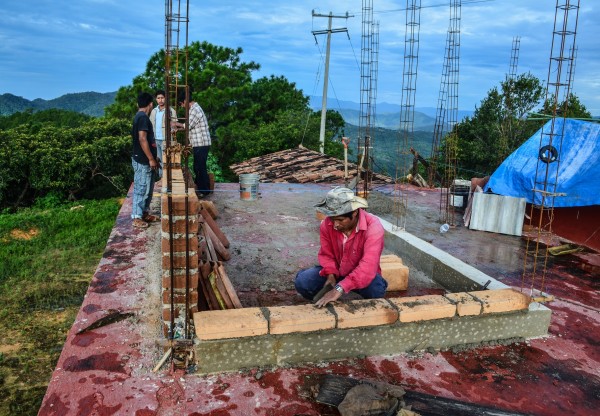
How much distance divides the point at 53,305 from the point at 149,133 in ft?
10.9

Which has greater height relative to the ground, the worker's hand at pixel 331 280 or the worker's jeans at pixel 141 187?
the worker's jeans at pixel 141 187

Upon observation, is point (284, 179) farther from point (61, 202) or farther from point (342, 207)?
point (61, 202)

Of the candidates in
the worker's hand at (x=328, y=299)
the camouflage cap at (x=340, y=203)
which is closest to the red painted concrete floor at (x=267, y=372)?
the worker's hand at (x=328, y=299)

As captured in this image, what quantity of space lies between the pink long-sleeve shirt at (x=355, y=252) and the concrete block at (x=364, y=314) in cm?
15

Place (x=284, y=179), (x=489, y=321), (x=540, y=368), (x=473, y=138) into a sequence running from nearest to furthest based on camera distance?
(x=540, y=368) < (x=489, y=321) < (x=284, y=179) < (x=473, y=138)

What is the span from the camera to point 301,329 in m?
3.15

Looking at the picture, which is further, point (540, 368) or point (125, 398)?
point (540, 368)

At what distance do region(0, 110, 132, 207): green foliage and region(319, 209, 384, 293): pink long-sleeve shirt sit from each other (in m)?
13.8

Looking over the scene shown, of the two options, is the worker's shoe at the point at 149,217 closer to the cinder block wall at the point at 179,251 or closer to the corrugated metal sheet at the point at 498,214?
the cinder block wall at the point at 179,251

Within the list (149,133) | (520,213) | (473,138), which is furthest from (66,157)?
(473,138)

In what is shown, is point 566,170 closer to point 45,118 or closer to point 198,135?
point 198,135

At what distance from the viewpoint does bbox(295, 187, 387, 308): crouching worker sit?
3393 mm

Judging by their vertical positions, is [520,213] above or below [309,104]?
Result: below

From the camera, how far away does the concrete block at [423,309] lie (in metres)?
3.37
